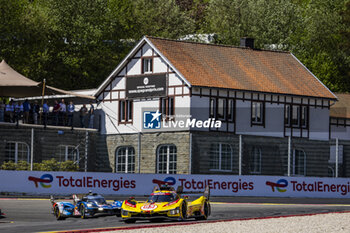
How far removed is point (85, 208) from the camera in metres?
34.7

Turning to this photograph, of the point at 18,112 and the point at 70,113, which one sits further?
the point at 70,113

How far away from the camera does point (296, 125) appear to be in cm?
6303

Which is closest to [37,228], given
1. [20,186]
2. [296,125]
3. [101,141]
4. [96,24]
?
[20,186]

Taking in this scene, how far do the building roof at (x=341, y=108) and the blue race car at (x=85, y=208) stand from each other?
34717 mm

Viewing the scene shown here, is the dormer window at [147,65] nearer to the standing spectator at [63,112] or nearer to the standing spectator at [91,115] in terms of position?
the standing spectator at [91,115]

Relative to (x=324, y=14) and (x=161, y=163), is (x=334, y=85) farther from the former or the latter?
(x=161, y=163)

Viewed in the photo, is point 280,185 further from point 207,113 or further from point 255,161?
point 207,113

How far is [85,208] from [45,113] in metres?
20.8

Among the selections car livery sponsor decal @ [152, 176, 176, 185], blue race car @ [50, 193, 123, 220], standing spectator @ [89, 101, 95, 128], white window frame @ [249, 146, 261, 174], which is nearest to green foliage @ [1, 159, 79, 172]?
standing spectator @ [89, 101, 95, 128]

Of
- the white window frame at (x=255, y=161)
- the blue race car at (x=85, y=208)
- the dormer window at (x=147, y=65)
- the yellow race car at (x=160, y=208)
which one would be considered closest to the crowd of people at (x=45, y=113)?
the dormer window at (x=147, y=65)

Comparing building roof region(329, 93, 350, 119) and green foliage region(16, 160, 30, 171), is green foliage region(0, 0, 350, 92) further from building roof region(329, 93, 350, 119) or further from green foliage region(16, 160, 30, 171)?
green foliage region(16, 160, 30, 171)

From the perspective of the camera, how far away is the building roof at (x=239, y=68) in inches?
2351

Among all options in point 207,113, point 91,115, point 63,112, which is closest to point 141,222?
point 63,112

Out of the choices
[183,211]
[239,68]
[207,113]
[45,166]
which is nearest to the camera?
[183,211]
